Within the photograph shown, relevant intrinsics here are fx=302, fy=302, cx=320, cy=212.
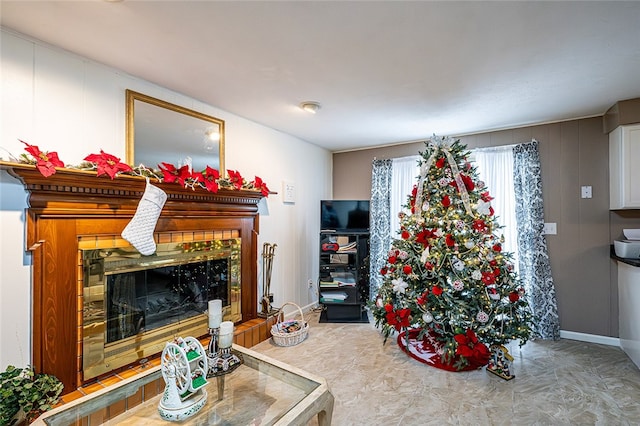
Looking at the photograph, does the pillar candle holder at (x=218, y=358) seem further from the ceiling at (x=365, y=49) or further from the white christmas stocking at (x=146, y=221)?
the ceiling at (x=365, y=49)

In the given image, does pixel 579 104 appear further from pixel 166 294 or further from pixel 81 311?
pixel 81 311

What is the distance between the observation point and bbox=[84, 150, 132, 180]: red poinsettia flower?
1.80 meters

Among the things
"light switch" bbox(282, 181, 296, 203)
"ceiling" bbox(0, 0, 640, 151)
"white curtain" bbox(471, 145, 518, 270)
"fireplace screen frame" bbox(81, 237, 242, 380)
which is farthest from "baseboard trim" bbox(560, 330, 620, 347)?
"fireplace screen frame" bbox(81, 237, 242, 380)

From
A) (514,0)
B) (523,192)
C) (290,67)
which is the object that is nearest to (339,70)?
(290,67)

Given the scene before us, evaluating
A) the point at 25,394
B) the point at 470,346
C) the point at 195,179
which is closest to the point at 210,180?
the point at 195,179

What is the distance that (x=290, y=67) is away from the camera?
2025 mm

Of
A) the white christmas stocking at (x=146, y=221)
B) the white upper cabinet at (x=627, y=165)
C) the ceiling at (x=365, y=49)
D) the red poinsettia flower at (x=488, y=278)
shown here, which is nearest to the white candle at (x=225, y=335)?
the white christmas stocking at (x=146, y=221)

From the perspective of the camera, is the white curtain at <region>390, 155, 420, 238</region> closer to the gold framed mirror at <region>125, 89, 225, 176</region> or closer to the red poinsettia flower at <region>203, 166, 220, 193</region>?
the gold framed mirror at <region>125, 89, 225, 176</region>

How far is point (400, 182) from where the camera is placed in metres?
4.07

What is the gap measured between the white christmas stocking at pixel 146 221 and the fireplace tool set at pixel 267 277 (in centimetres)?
130

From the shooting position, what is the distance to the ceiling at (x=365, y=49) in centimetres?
146

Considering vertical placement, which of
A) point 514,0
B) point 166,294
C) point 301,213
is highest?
point 514,0

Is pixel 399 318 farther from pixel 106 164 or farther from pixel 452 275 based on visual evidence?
pixel 106 164

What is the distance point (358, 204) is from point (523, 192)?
1799 mm
